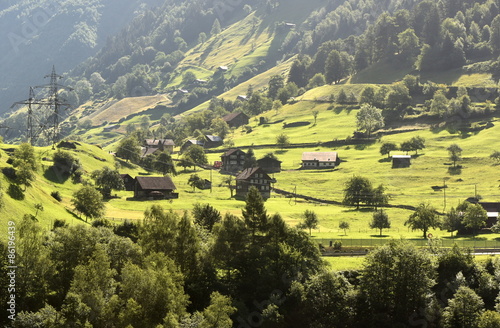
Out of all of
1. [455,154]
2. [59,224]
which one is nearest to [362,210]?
[455,154]

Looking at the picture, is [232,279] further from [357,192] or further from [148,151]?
[148,151]

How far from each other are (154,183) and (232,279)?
55.5 meters

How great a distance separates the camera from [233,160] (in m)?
173

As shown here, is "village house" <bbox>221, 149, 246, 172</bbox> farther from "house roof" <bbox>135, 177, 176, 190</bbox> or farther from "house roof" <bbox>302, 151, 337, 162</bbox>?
"house roof" <bbox>135, 177, 176, 190</bbox>

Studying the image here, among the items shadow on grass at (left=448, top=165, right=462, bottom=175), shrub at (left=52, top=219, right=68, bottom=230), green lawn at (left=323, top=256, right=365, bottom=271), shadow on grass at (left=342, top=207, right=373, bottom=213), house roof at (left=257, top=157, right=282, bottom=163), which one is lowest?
green lawn at (left=323, top=256, right=365, bottom=271)

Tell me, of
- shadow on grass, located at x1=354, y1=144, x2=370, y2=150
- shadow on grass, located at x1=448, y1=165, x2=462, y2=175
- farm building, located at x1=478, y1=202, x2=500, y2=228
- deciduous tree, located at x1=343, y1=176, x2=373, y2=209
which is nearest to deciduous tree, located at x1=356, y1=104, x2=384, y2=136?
shadow on grass, located at x1=354, y1=144, x2=370, y2=150

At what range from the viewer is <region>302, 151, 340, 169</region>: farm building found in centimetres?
16462

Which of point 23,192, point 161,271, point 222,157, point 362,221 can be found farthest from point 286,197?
point 161,271

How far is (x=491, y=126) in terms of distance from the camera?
179875 millimetres

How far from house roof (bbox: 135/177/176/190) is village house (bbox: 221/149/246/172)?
46618mm

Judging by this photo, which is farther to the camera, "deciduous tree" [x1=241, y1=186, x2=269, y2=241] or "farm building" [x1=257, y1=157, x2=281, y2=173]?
"farm building" [x1=257, y1=157, x2=281, y2=173]

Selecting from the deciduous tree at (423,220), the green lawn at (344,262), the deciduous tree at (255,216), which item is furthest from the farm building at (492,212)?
the deciduous tree at (255,216)

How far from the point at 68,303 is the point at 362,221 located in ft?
218

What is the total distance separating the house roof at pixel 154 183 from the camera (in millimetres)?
122250
